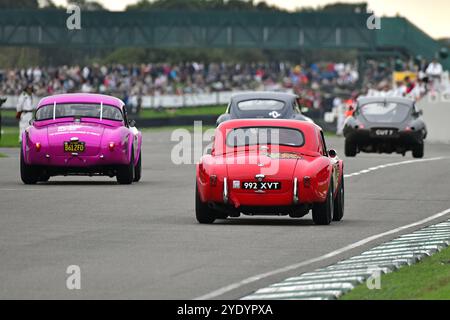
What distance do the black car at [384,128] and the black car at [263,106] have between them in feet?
12.2

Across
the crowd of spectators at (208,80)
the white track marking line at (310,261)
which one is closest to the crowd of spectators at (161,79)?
the crowd of spectators at (208,80)

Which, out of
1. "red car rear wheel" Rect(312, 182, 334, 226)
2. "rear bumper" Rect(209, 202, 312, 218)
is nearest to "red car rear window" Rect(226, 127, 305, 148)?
"red car rear wheel" Rect(312, 182, 334, 226)

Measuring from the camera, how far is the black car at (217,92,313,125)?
111 feet

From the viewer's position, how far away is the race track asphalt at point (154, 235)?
12377 mm

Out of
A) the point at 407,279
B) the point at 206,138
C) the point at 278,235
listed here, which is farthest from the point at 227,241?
the point at 206,138

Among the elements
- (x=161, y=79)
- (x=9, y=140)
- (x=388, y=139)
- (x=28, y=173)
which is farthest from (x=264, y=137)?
(x=161, y=79)

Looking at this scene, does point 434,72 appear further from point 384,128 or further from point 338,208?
point 338,208

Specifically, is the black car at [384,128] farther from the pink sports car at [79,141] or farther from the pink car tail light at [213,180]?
the pink car tail light at [213,180]

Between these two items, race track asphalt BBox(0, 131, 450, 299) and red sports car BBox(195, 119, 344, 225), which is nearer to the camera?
race track asphalt BBox(0, 131, 450, 299)

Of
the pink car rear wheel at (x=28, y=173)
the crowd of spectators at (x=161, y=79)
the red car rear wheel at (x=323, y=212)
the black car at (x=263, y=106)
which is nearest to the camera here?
the red car rear wheel at (x=323, y=212)

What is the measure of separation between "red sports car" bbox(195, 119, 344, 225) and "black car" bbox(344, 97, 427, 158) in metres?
19.0

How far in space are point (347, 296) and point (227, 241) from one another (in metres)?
4.90

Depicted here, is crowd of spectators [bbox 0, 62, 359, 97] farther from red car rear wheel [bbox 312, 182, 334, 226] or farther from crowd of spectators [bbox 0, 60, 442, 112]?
red car rear wheel [bbox 312, 182, 334, 226]
